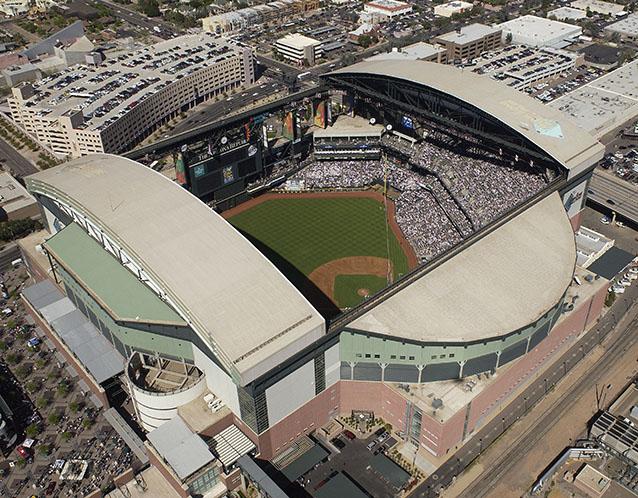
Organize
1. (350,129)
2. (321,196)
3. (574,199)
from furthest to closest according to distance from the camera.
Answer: (350,129)
(321,196)
(574,199)

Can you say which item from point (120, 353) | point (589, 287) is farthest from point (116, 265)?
point (589, 287)

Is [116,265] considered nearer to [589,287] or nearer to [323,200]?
[323,200]

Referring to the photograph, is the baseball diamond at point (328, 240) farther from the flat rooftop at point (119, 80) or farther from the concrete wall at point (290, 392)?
the flat rooftop at point (119, 80)

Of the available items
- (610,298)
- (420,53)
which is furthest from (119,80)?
(610,298)

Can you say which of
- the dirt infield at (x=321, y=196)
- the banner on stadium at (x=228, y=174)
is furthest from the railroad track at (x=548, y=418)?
the banner on stadium at (x=228, y=174)

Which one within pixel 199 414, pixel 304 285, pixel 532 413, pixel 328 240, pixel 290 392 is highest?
pixel 290 392

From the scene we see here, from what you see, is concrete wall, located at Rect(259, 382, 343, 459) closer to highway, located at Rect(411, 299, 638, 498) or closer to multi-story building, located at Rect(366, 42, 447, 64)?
highway, located at Rect(411, 299, 638, 498)

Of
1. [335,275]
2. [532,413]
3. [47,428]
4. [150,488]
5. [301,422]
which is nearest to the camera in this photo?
[150,488]

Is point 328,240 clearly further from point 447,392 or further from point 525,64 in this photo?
point 525,64
